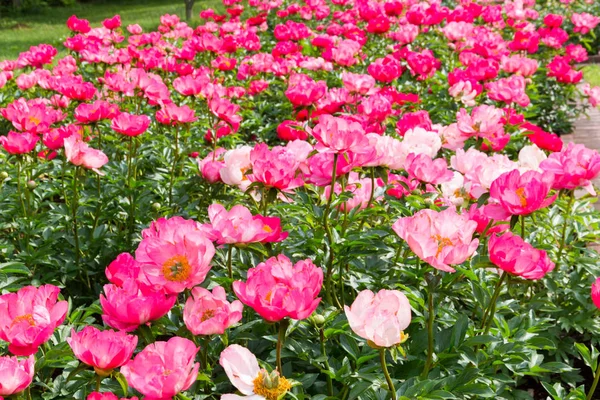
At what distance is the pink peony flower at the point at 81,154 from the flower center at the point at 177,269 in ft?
3.17

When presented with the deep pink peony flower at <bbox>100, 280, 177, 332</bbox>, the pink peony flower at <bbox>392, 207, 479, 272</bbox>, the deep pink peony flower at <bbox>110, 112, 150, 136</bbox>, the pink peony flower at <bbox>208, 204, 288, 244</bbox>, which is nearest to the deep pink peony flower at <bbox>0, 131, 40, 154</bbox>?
the deep pink peony flower at <bbox>110, 112, 150, 136</bbox>

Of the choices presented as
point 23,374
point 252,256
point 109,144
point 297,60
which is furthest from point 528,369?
point 297,60

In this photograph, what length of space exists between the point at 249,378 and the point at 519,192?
2.53 feet

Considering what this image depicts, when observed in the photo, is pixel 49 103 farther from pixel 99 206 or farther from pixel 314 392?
pixel 314 392

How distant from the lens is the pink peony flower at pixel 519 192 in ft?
4.92

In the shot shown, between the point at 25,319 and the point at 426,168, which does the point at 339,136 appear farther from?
the point at 25,319

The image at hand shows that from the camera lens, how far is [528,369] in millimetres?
1662

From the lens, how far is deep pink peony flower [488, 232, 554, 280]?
1346 mm

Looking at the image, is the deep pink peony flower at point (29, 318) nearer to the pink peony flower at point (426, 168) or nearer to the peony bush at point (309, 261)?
the peony bush at point (309, 261)

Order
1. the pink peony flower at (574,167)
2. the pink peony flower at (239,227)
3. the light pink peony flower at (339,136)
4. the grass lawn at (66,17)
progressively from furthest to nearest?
the grass lawn at (66,17), the pink peony flower at (574,167), the light pink peony flower at (339,136), the pink peony flower at (239,227)

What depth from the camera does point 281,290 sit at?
3.92ft

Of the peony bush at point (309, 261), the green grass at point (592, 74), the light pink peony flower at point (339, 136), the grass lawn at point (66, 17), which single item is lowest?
the grass lawn at point (66, 17)

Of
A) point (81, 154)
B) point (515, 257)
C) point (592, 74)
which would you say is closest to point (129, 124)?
point (81, 154)

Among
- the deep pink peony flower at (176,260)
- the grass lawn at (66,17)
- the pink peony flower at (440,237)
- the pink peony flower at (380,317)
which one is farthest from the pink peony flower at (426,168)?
the grass lawn at (66,17)
